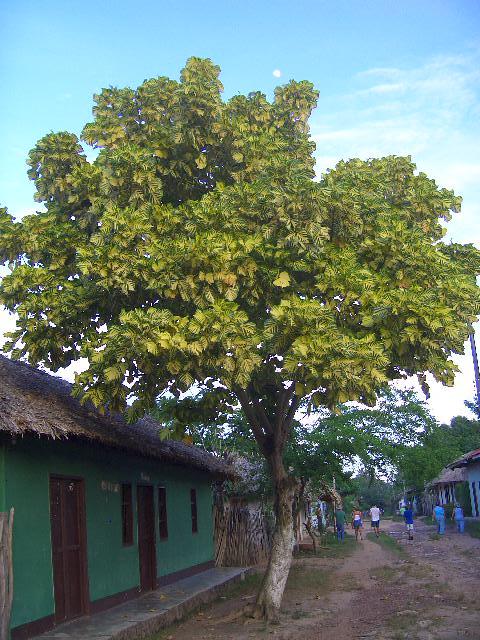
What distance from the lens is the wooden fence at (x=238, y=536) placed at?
763 inches

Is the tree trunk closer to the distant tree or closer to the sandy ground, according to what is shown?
the sandy ground

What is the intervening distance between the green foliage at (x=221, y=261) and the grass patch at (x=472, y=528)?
18.3 m

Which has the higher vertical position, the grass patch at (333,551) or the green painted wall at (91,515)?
the green painted wall at (91,515)

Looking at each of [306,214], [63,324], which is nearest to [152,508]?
[63,324]

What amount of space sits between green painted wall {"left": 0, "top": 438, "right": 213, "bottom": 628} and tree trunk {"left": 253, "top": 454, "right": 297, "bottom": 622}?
2.70 m

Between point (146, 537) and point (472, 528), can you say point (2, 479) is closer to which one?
point (146, 537)

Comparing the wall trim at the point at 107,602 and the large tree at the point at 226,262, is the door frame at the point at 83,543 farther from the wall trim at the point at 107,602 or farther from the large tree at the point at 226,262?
the large tree at the point at 226,262

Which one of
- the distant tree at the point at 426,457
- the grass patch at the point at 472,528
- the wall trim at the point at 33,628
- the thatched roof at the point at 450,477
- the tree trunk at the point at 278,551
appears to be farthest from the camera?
the thatched roof at the point at 450,477

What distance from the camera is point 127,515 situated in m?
12.9

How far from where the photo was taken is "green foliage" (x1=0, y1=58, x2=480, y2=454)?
866 centimetres

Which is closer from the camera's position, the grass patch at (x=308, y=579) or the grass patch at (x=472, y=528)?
the grass patch at (x=308, y=579)

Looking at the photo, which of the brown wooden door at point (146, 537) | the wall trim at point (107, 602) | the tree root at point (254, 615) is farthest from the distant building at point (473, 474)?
the tree root at point (254, 615)

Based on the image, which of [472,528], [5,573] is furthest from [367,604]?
[472,528]

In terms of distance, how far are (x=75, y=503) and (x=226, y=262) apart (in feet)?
15.7
